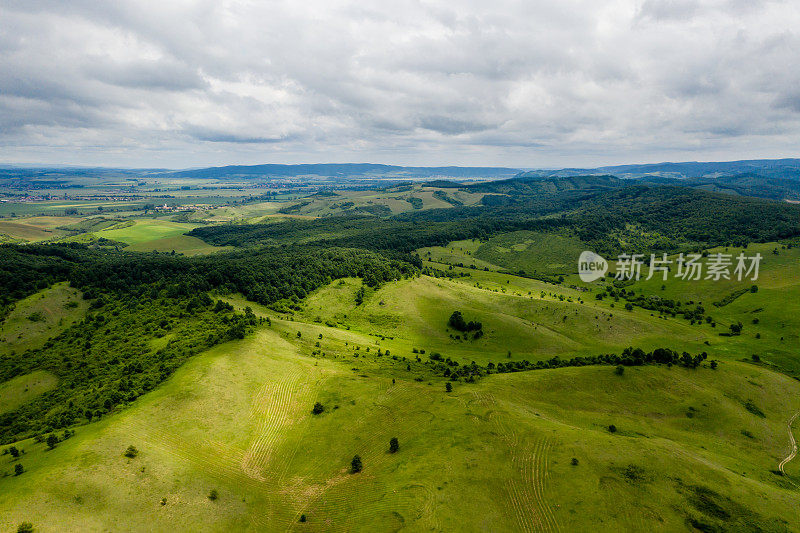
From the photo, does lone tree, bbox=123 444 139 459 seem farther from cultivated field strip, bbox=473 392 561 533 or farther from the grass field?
the grass field

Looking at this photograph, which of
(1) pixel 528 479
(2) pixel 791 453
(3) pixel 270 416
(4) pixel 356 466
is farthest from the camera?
(2) pixel 791 453

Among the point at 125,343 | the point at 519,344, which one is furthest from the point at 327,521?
the point at 519,344

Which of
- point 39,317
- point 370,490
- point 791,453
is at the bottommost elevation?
point 791,453

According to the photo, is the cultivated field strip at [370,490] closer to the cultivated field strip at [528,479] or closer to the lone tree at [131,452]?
the cultivated field strip at [528,479]

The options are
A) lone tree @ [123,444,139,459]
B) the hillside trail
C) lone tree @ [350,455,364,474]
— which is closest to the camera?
lone tree @ [123,444,139,459]

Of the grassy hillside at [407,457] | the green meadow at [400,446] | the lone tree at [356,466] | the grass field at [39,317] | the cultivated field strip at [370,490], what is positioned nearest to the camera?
the grassy hillside at [407,457]

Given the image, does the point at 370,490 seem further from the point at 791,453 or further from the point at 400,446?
the point at 791,453

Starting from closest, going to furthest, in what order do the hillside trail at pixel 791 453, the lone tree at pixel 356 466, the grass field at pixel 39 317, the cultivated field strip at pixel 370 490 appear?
1. the cultivated field strip at pixel 370 490
2. the lone tree at pixel 356 466
3. the hillside trail at pixel 791 453
4. the grass field at pixel 39 317

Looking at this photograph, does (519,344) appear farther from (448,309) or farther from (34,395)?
(34,395)

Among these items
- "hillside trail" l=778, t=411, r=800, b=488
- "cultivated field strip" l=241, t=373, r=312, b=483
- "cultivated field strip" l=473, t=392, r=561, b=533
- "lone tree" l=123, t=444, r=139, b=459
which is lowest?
"hillside trail" l=778, t=411, r=800, b=488

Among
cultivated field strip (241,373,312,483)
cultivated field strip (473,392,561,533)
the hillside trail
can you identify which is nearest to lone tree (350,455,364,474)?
cultivated field strip (241,373,312,483)

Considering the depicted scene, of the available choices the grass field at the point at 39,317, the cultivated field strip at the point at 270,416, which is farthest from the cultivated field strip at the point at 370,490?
the grass field at the point at 39,317

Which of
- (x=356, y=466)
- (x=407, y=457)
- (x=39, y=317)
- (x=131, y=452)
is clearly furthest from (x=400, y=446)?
(x=39, y=317)
